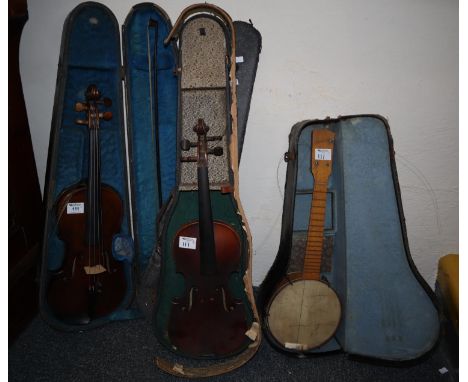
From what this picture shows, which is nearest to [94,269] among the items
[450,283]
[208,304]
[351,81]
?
[208,304]

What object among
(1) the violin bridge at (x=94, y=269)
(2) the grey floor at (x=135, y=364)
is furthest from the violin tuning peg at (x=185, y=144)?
(2) the grey floor at (x=135, y=364)

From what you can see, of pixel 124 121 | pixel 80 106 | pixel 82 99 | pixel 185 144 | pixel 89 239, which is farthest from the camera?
pixel 124 121

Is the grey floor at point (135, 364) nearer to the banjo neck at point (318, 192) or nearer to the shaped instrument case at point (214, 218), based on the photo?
the shaped instrument case at point (214, 218)

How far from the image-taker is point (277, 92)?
200 centimetres

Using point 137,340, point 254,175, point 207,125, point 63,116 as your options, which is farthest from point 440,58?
point 137,340

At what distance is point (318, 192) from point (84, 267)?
133cm

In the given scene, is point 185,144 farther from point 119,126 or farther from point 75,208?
point 75,208

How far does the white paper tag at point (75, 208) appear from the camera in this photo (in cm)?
177

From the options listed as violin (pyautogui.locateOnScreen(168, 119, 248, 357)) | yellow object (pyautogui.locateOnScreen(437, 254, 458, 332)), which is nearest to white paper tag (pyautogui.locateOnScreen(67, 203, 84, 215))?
violin (pyautogui.locateOnScreen(168, 119, 248, 357))

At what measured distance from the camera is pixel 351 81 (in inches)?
77.0

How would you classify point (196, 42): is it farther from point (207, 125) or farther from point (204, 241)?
point (204, 241)

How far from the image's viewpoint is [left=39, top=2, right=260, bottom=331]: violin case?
5.96 feet

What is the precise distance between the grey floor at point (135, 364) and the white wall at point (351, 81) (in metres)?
0.83

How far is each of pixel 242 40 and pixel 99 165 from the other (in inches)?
42.3
